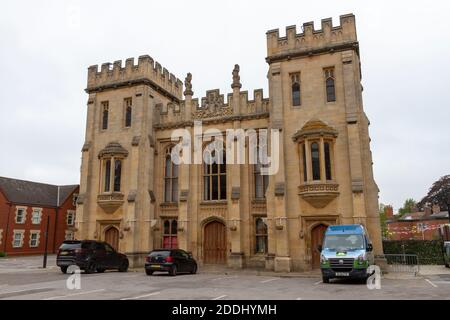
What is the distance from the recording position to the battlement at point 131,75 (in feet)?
94.2

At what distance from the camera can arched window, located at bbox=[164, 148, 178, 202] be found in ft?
91.5

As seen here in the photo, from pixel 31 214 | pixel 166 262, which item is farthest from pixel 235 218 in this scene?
pixel 31 214

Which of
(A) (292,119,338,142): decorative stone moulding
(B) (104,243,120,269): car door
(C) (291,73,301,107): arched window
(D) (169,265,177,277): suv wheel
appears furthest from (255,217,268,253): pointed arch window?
(B) (104,243,120,269): car door

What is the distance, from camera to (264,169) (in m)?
25.4

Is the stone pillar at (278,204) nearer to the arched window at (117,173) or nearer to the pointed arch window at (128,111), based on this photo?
the pointed arch window at (128,111)

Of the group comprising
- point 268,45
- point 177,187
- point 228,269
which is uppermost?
point 268,45

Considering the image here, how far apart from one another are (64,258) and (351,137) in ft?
56.6

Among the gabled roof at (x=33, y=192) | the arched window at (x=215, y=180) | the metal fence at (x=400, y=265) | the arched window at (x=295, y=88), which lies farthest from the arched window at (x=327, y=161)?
the gabled roof at (x=33, y=192)

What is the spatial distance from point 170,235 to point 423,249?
63.8ft

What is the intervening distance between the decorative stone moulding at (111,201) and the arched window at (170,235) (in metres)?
3.57

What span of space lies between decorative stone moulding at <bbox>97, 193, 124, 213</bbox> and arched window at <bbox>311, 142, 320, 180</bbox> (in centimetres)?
1337

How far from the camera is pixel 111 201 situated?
2677 cm
